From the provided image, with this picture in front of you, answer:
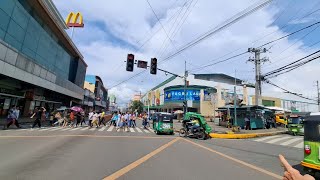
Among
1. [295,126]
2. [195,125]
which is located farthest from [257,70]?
[195,125]

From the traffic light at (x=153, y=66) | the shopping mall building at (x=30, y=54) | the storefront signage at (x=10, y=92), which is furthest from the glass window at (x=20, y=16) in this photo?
the traffic light at (x=153, y=66)

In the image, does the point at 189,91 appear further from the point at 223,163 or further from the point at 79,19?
the point at 223,163

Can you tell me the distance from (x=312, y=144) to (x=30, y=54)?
98.2ft

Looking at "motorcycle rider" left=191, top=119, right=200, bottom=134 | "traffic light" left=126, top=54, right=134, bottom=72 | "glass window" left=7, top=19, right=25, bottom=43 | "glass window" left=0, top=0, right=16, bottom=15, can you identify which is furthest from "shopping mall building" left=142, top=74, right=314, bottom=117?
"glass window" left=0, top=0, right=16, bottom=15

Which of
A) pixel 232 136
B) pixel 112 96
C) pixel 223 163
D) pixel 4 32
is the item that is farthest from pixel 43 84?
pixel 112 96

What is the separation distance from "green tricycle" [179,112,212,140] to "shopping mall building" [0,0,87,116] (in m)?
15.2

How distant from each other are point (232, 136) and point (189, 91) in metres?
50.1

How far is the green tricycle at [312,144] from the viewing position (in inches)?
299

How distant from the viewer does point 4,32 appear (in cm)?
2312

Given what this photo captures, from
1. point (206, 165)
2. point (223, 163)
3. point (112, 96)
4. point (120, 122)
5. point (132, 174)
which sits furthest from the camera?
point (112, 96)

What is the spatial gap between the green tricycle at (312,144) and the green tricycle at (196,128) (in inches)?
479

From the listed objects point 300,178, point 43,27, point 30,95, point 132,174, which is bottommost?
point 132,174

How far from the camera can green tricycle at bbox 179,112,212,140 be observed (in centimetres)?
2003

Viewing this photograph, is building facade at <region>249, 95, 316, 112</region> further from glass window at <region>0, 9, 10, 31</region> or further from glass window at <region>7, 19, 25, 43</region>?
glass window at <region>0, 9, 10, 31</region>
